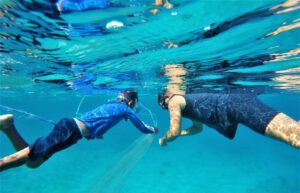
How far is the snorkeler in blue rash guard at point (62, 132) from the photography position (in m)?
7.99

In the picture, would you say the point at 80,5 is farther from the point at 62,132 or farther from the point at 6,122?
the point at 6,122

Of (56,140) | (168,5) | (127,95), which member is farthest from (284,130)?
(56,140)

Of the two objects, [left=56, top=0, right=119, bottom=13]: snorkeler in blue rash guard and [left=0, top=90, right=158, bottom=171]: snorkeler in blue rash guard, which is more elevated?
[left=56, top=0, right=119, bottom=13]: snorkeler in blue rash guard

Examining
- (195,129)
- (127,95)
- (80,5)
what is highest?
(80,5)

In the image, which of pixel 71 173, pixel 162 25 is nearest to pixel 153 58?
pixel 162 25

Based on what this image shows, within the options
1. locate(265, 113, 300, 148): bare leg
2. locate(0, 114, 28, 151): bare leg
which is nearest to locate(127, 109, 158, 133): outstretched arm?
locate(0, 114, 28, 151): bare leg

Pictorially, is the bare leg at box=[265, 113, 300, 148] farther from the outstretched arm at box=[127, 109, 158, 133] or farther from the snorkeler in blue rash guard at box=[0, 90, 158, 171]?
the snorkeler in blue rash guard at box=[0, 90, 158, 171]

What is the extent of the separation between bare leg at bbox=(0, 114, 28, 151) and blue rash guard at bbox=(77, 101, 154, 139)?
199 centimetres

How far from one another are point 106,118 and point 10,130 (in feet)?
9.70

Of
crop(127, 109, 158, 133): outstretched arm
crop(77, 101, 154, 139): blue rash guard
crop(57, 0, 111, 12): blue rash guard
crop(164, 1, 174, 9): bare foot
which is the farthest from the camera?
crop(127, 109, 158, 133): outstretched arm

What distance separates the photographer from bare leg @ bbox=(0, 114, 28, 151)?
8.45m

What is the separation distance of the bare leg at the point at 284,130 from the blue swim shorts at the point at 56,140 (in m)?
5.62

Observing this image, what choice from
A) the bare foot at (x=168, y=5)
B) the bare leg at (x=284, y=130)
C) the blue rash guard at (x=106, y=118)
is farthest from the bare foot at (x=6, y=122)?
the bare leg at (x=284, y=130)

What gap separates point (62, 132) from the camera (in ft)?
27.7
